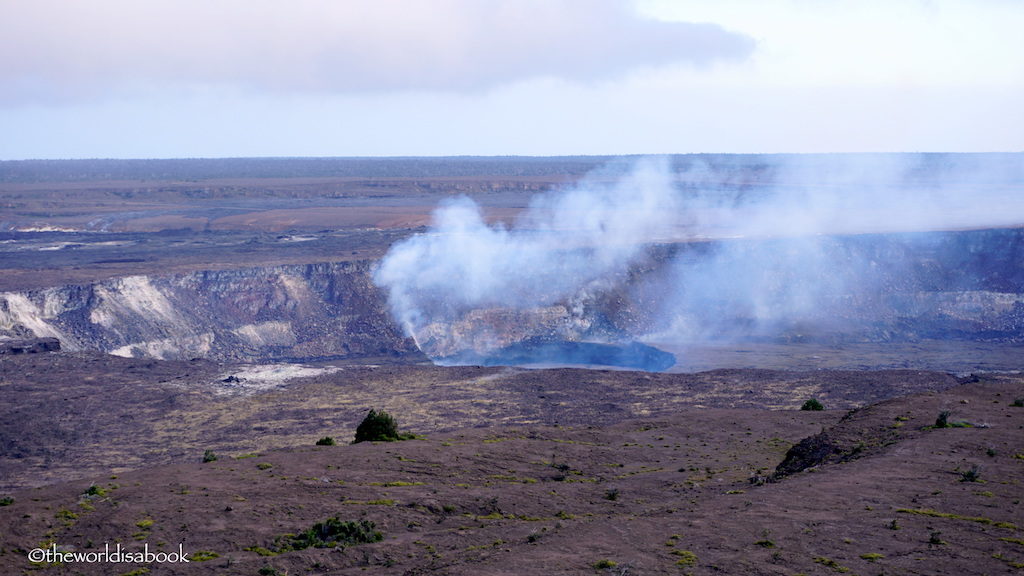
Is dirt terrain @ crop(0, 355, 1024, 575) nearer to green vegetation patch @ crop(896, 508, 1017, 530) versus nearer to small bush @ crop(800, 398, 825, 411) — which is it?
green vegetation patch @ crop(896, 508, 1017, 530)

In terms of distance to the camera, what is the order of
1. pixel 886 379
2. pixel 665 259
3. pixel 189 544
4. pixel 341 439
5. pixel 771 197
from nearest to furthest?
pixel 189 544 → pixel 341 439 → pixel 886 379 → pixel 665 259 → pixel 771 197

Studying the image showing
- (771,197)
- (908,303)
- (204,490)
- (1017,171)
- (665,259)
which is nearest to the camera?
(204,490)

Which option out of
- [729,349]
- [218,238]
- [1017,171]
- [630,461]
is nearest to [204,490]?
[630,461]

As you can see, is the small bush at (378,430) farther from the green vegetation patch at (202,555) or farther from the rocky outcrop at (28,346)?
the rocky outcrop at (28,346)

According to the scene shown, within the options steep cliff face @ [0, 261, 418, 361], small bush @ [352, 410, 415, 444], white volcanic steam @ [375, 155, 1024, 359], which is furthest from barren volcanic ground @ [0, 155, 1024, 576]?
small bush @ [352, 410, 415, 444]

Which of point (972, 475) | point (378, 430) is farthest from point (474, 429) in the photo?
point (972, 475)

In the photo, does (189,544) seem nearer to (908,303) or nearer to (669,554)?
(669,554)

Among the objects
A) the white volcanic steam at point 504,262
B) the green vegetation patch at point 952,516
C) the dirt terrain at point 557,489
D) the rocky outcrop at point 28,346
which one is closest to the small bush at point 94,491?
the dirt terrain at point 557,489

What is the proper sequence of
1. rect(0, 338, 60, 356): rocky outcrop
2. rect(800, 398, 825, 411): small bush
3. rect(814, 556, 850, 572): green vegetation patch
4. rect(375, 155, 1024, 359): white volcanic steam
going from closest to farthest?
rect(814, 556, 850, 572): green vegetation patch
rect(800, 398, 825, 411): small bush
rect(0, 338, 60, 356): rocky outcrop
rect(375, 155, 1024, 359): white volcanic steam
